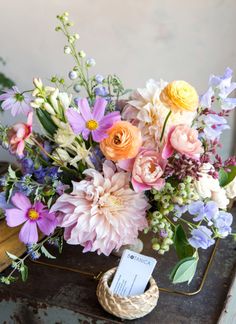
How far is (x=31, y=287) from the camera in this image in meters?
1.03

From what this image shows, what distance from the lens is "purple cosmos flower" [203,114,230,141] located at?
2.91ft

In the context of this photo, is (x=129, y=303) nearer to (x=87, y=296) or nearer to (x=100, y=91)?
(x=87, y=296)

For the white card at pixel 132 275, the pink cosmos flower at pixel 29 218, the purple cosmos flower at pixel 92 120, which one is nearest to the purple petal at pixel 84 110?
the purple cosmos flower at pixel 92 120

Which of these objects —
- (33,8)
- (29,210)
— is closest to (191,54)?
(33,8)

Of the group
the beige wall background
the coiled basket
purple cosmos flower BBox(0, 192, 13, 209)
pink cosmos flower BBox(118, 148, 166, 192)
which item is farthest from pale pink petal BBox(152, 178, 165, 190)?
the beige wall background

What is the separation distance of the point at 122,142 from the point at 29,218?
0.89 feet

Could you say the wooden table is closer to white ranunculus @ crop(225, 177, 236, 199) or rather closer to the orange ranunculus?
white ranunculus @ crop(225, 177, 236, 199)

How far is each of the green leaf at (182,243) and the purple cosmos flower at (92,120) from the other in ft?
0.82

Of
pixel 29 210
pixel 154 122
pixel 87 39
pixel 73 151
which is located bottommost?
pixel 29 210

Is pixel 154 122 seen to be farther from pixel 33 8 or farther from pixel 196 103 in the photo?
pixel 33 8

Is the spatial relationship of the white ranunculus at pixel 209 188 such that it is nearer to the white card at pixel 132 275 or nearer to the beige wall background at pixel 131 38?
the white card at pixel 132 275

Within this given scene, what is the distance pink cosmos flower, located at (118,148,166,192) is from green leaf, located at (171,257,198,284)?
5.8 inches

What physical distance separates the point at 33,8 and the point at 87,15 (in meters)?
0.22

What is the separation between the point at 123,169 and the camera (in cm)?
87
